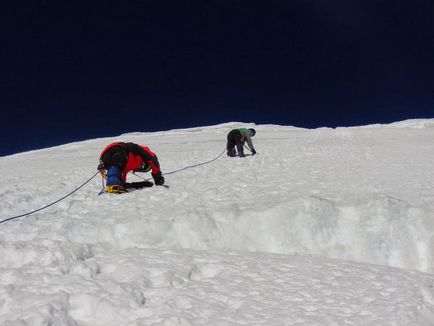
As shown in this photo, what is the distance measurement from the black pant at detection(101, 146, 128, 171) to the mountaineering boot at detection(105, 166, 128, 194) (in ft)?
0.24

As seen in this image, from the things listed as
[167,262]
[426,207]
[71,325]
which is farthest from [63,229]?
[426,207]

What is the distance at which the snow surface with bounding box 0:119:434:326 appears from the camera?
99.7 inches

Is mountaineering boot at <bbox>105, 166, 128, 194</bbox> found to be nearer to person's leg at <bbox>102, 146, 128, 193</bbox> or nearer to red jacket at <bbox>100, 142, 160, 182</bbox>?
person's leg at <bbox>102, 146, 128, 193</bbox>

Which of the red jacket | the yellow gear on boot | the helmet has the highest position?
the red jacket

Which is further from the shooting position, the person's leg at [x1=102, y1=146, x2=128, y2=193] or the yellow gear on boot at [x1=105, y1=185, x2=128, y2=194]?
the person's leg at [x1=102, y1=146, x2=128, y2=193]

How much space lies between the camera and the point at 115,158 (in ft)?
20.4

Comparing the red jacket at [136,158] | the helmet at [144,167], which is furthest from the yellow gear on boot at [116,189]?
the helmet at [144,167]

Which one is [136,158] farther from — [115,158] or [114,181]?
[114,181]

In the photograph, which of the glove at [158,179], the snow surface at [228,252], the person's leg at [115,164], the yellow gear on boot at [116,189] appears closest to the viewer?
the snow surface at [228,252]

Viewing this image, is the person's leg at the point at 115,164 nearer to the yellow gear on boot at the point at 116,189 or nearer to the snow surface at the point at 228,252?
the yellow gear on boot at the point at 116,189

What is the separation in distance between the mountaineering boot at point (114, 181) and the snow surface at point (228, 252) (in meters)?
0.16

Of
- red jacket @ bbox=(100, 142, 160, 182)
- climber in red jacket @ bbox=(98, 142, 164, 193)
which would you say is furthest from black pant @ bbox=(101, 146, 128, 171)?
red jacket @ bbox=(100, 142, 160, 182)

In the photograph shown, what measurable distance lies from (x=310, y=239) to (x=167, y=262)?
1755mm

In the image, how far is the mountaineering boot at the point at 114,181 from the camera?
230 inches
